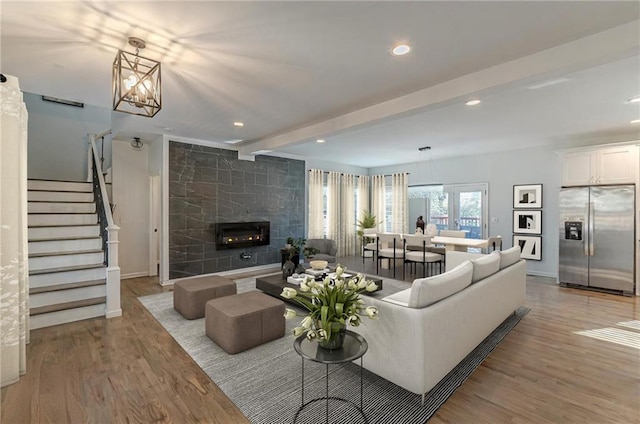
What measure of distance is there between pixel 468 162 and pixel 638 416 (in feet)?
19.6

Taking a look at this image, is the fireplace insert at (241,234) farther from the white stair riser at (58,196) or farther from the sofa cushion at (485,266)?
the sofa cushion at (485,266)

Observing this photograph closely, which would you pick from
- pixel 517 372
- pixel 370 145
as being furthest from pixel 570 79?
pixel 370 145

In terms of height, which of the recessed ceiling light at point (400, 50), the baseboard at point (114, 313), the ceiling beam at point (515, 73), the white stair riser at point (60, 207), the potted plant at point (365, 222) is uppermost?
the recessed ceiling light at point (400, 50)

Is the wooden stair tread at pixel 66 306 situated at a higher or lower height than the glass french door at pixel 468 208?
lower

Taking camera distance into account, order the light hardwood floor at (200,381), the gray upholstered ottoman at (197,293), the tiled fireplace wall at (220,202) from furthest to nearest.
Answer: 1. the tiled fireplace wall at (220,202)
2. the gray upholstered ottoman at (197,293)
3. the light hardwood floor at (200,381)

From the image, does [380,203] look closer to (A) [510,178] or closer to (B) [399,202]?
(B) [399,202]

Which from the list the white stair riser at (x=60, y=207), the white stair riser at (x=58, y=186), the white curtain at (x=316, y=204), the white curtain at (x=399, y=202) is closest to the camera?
the white stair riser at (x=60, y=207)

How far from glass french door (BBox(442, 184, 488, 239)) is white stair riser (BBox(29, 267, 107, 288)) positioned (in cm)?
Answer: 745

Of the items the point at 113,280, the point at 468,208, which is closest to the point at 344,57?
the point at 113,280

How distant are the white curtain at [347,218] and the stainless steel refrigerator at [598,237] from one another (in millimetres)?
4908

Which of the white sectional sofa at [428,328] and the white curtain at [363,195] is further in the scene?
the white curtain at [363,195]

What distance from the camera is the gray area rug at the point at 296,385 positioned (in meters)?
2.02

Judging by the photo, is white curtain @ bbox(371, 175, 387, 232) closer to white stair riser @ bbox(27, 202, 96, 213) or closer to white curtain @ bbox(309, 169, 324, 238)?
white curtain @ bbox(309, 169, 324, 238)

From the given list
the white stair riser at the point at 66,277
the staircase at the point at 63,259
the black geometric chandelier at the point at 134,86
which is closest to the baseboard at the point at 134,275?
the staircase at the point at 63,259
